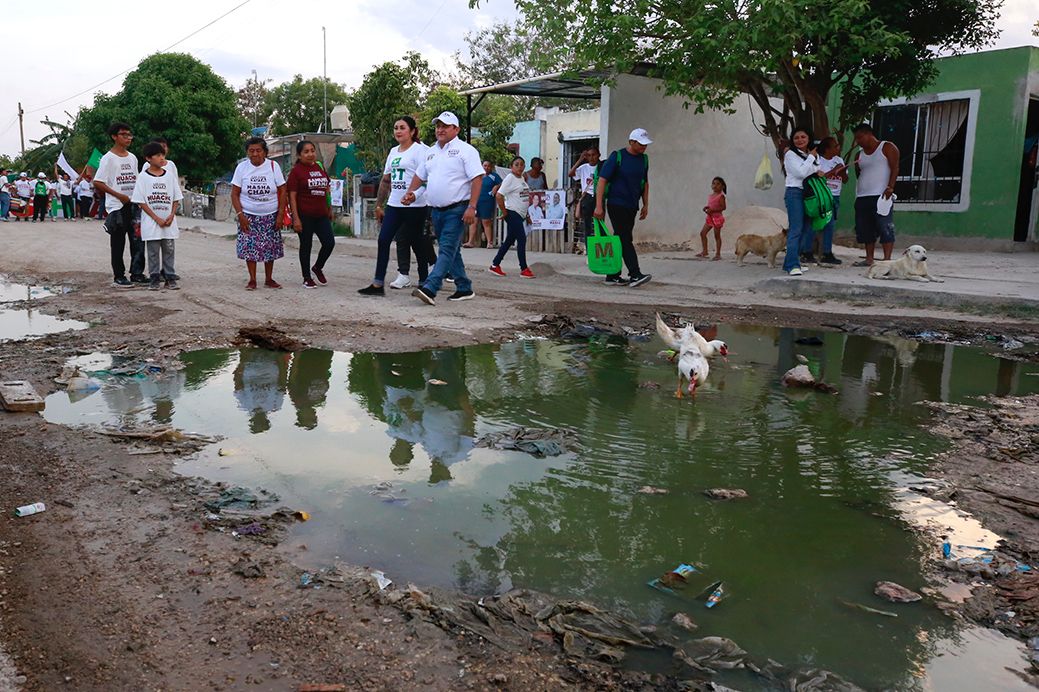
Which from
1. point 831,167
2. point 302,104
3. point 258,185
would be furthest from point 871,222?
point 302,104

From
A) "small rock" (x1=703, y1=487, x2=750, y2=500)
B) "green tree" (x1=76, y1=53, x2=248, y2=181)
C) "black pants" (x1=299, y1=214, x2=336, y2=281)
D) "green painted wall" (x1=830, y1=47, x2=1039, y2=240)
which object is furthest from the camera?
"green tree" (x1=76, y1=53, x2=248, y2=181)

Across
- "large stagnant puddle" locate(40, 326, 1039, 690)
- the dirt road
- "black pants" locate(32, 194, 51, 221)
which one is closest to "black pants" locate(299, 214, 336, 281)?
"large stagnant puddle" locate(40, 326, 1039, 690)

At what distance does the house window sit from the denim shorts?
6.18 meters

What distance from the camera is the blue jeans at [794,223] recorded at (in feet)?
32.9

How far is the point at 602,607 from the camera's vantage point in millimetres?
2598

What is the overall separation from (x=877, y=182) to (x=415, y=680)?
10.00 meters

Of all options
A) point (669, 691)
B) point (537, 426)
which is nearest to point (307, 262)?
point (537, 426)

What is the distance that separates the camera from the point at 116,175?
9.11m

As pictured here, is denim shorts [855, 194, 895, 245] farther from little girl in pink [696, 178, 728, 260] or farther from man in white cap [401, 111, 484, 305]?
man in white cap [401, 111, 484, 305]

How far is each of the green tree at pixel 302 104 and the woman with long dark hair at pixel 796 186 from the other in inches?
1628

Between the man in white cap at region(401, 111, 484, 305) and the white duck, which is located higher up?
the man in white cap at region(401, 111, 484, 305)

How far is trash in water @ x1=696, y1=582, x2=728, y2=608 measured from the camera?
264 centimetres

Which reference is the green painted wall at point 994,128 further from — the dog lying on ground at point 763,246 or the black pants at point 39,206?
the black pants at point 39,206

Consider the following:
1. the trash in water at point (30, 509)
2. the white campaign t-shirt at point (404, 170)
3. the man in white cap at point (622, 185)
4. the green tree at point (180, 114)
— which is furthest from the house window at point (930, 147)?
the green tree at point (180, 114)
